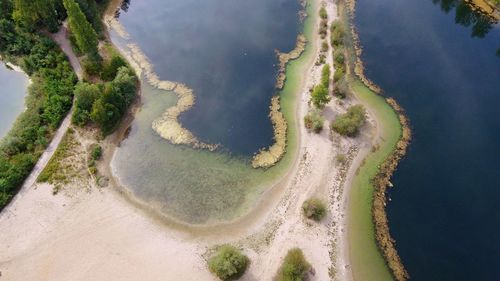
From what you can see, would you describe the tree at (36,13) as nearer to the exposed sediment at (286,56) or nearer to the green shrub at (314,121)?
the exposed sediment at (286,56)

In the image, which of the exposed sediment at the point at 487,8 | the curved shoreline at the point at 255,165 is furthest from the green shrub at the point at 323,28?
the exposed sediment at the point at 487,8

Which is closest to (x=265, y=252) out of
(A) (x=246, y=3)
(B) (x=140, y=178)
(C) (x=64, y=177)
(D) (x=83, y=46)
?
(B) (x=140, y=178)

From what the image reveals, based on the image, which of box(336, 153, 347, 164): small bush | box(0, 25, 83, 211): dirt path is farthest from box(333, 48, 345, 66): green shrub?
box(0, 25, 83, 211): dirt path

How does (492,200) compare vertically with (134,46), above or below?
above

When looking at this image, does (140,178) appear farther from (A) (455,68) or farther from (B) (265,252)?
(A) (455,68)

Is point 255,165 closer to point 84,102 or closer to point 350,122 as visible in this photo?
point 350,122

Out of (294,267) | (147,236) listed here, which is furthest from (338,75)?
(147,236)
